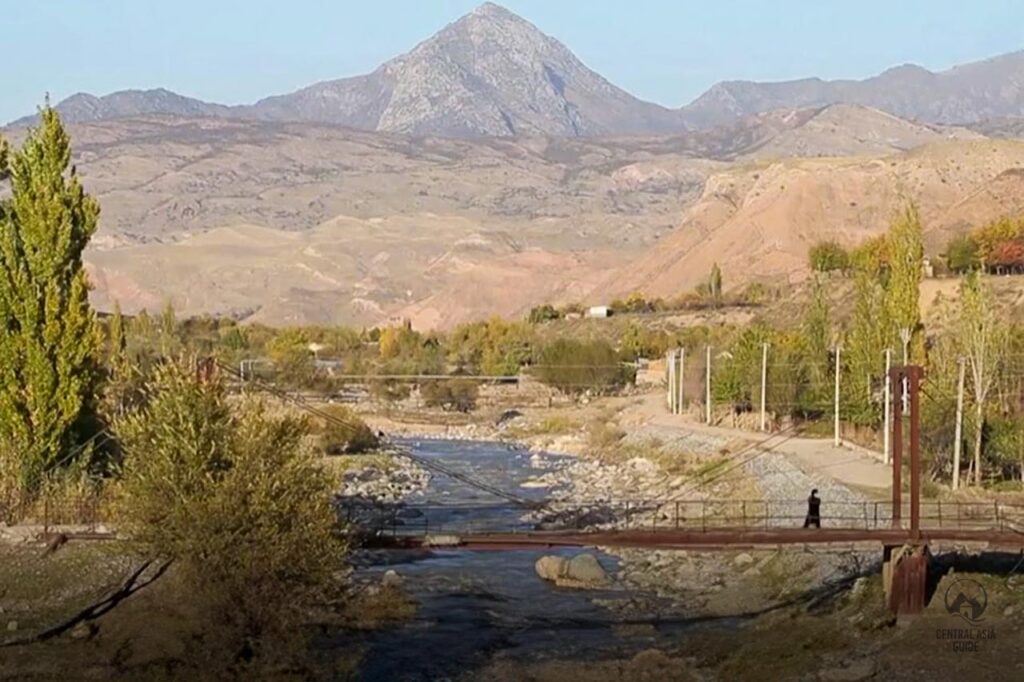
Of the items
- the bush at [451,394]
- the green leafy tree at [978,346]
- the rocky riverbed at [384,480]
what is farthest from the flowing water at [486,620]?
the bush at [451,394]

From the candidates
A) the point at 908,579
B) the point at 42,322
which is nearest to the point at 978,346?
the point at 908,579

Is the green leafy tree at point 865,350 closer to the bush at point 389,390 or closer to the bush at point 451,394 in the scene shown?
the bush at point 451,394

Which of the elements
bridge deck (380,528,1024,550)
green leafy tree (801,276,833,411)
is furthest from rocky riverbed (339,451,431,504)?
bridge deck (380,528,1024,550)

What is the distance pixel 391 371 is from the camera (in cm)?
10250

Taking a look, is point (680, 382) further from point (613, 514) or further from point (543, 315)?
point (543, 315)

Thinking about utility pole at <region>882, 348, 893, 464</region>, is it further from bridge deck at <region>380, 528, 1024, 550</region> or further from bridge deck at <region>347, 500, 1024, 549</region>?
bridge deck at <region>380, 528, 1024, 550</region>

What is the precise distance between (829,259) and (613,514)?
228 ft

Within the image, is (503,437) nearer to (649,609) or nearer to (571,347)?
(571,347)

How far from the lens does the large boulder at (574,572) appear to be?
32.5 meters

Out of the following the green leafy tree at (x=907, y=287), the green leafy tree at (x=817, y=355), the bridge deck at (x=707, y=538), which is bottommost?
the bridge deck at (x=707, y=538)

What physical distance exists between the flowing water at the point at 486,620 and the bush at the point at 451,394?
5146 centimetres

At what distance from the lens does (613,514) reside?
42688 millimetres

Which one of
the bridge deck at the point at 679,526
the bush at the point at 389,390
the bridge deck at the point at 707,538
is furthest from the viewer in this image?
the bush at the point at 389,390

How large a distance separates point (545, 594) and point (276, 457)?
392 inches
